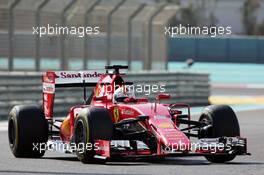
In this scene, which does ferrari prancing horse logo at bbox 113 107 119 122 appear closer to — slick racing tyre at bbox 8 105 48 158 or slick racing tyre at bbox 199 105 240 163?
slick racing tyre at bbox 8 105 48 158

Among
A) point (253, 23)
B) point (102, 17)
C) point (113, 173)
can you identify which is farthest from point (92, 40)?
point (253, 23)

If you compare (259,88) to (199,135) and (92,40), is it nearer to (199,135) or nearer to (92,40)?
(92,40)

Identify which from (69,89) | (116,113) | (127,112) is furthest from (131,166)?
(69,89)

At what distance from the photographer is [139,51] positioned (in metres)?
25.6

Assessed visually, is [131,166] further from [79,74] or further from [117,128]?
[79,74]

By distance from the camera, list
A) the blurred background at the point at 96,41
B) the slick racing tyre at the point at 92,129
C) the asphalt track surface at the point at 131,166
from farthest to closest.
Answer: the blurred background at the point at 96,41 < the slick racing tyre at the point at 92,129 < the asphalt track surface at the point at 131,166

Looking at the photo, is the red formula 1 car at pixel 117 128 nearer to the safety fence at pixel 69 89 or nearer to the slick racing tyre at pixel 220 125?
the slick racing tyre at pixel 220 125

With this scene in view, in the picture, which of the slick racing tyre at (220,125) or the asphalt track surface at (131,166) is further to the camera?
the slick racing tyre at (220,125)

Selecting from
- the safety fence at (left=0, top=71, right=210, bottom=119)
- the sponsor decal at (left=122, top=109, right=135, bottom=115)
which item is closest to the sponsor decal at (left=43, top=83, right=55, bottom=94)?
the sponsor decal at (left=122, top=109, right=135, bottom=115)

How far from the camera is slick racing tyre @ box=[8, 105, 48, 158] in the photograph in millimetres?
12227

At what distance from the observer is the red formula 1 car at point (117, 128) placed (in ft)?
36.7

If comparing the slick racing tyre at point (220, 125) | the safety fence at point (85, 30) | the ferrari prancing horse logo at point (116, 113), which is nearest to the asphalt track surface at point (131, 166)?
the slick racing tyre at point (220, 125)

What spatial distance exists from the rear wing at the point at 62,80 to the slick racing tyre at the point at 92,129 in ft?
5.57

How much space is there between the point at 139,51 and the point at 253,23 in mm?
41676
